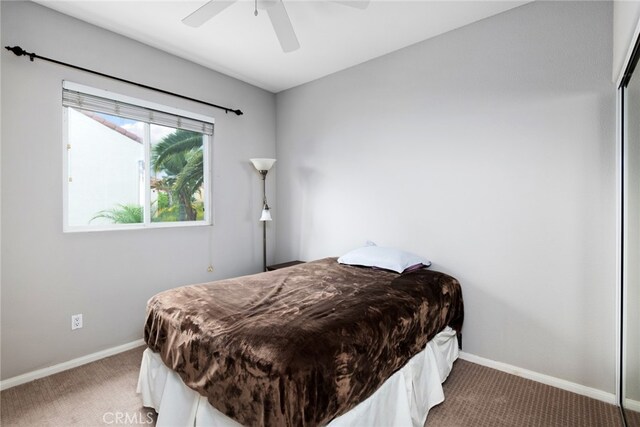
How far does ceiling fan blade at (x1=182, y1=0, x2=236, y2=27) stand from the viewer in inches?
71.6

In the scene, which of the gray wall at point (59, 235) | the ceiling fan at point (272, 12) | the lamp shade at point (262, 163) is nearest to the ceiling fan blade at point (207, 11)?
the ceiling fan at point (272, 12)

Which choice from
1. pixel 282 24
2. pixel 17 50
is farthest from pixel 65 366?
pixel 282 24

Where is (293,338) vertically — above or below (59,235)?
below

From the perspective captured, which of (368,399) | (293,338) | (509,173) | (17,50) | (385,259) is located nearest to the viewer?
(293,338)

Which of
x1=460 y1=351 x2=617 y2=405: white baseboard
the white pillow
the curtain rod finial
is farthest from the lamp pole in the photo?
x1=460 y1=351 x2=617 y2=405: white baseboard

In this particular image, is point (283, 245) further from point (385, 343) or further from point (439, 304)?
point (385, 343)

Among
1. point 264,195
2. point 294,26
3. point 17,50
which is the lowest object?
point 264,195

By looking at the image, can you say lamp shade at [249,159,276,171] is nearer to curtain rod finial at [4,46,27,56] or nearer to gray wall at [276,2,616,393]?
A: gray wall at [276,2,616,393]

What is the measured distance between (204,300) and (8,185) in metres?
1.63

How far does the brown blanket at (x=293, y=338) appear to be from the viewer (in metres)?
1.17

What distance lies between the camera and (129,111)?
8.79 ft

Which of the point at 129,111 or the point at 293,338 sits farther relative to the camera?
the point at 129,111

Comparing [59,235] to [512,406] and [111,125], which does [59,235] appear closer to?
[111,125]

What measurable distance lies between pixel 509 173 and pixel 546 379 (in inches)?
57.1
